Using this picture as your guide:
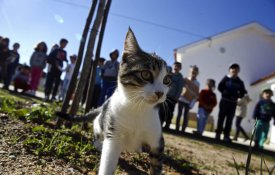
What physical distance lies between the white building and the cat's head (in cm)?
1839

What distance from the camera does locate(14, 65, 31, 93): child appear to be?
11617 millimetres

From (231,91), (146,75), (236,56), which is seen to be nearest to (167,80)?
(146,75)

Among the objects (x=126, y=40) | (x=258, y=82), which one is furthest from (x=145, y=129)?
(x=258, y=82)

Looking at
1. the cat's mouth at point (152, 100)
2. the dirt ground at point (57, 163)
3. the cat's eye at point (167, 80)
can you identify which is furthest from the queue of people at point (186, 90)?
the cat's mouth at point (152, 100)

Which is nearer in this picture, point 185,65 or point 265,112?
point 265,112

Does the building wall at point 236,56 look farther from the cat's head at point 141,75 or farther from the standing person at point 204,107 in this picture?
the cat's head at point 141,75

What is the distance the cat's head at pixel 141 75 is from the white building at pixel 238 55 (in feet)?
60.3

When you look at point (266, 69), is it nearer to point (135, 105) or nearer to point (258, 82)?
point (258, 82)

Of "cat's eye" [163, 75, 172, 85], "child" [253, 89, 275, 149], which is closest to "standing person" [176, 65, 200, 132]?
"child" [253, 89, 275, 149]

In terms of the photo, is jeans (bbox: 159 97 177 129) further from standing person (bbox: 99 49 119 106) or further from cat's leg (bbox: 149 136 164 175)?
standing person (bbox: 99 49 119 106)

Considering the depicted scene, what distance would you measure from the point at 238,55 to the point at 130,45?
20110 millimetres

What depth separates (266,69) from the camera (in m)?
21.3

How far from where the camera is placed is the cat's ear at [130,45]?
10.5 ft

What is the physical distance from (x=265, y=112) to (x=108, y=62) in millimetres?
4853
